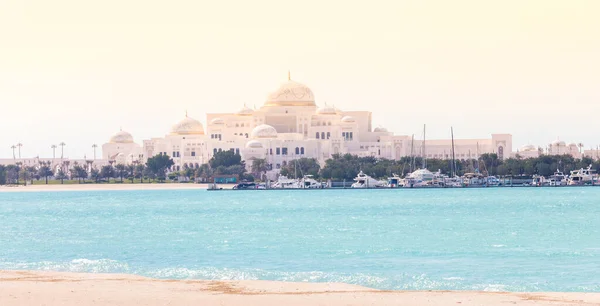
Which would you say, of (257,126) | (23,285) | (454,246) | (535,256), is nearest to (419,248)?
(454,246)

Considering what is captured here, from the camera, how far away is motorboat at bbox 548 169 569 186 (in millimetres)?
138875

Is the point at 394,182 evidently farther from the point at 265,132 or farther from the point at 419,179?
the point at 265,132

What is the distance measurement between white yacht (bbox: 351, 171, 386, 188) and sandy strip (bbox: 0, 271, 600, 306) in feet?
343

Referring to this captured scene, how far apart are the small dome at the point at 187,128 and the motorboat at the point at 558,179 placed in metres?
51.1

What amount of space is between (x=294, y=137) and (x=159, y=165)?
57.7ft

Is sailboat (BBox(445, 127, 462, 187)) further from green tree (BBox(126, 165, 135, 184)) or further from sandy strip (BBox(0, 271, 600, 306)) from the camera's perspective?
sandy strip (BBox(0, 271, 600, 306))

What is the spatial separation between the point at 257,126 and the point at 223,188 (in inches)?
946

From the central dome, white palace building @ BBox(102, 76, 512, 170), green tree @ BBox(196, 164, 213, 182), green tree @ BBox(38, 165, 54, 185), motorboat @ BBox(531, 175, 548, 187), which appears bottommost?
motorboat @ BBox(531, 175, 548, 187)

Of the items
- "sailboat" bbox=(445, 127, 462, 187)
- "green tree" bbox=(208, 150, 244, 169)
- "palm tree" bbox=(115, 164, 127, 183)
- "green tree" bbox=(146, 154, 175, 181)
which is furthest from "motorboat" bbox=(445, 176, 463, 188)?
"palm tree" bbox=(115, 164, 127, 183)

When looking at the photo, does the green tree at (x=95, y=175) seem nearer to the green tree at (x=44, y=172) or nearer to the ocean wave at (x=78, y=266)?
the green tree at (x=44, y=172)

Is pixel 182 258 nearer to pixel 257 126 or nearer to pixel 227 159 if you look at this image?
pixel 227 159

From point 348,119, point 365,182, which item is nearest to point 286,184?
point 365,182

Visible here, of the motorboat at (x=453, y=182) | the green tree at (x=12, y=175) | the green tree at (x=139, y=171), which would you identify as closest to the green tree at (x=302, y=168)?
the motorboat at (x=453, y=182)

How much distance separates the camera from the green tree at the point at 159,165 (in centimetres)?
15338
